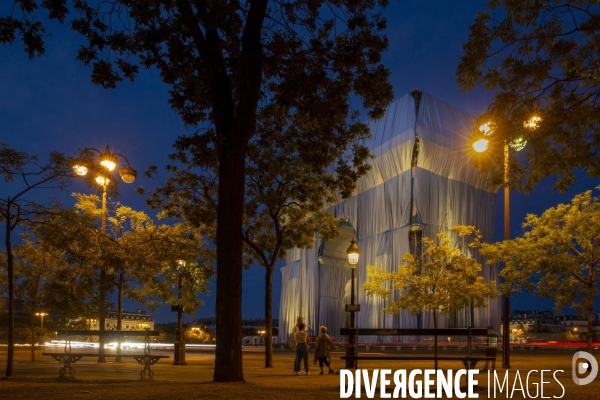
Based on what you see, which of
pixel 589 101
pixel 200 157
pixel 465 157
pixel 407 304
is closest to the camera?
pixel 589 101

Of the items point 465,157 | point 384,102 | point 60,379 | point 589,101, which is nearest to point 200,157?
point 384,102

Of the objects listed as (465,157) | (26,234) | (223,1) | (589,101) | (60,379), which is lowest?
(60,379)

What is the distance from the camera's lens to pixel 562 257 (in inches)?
807

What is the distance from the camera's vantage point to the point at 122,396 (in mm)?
9633

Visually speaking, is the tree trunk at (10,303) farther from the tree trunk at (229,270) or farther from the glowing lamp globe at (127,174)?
the tree trunk at (229,270)

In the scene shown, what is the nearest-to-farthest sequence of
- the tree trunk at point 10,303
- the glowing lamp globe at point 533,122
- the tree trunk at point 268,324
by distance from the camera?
1. the glowing lamp globe at point 533,122
2. the tree trunk at point 10,303
3. the tree trunk at point 268,324

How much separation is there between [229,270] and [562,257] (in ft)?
42.0

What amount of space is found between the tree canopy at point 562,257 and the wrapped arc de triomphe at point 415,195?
2370cm

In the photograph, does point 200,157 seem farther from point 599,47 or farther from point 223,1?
point 599,47

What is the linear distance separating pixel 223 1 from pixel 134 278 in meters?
11.1

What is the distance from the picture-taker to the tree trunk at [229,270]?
38.3 ft

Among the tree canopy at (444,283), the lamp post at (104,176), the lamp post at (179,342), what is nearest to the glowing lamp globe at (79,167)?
the lamp post at (104,176)

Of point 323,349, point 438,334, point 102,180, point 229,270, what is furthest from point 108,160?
point 438,334

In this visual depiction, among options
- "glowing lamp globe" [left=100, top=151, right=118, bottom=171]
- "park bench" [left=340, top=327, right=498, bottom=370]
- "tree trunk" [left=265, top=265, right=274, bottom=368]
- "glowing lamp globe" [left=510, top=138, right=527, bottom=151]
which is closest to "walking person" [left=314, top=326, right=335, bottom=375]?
"tree trunk" [left=265, top=265, right=274, bottom=368]
